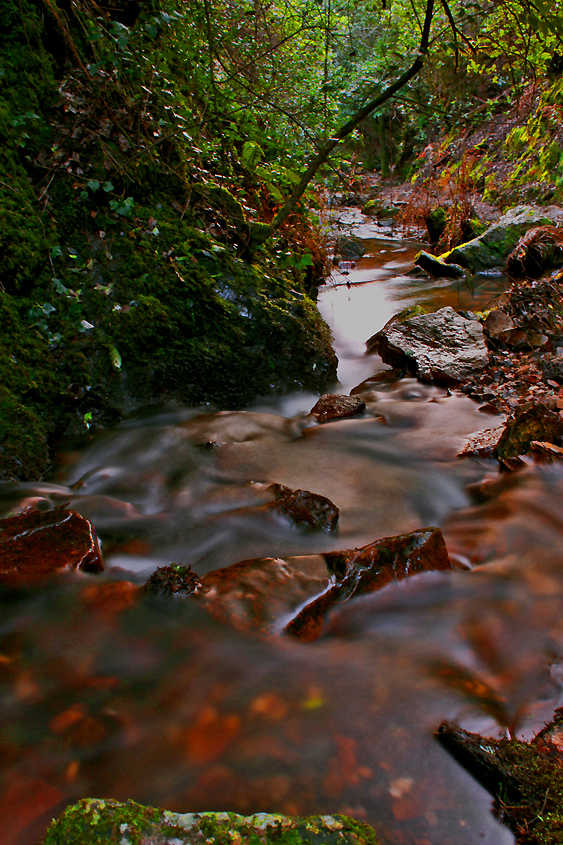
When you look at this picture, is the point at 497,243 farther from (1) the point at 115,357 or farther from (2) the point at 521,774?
(2) the point at 521,774

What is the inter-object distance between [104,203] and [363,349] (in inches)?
157

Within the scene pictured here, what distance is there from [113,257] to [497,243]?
7.91 meters

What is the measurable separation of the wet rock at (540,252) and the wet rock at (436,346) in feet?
6.43

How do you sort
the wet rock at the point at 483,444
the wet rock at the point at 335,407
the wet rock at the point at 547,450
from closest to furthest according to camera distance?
the wet rock at the point at 547,450
the wet rock at the point at 483,444
the wet rock at the point at 335,407

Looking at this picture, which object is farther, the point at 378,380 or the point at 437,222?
the point at 437,222

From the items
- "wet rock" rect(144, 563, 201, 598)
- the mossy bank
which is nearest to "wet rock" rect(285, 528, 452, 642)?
"wet rock" rect(144, 563, 201, 598)

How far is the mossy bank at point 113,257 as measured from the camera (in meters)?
3.96

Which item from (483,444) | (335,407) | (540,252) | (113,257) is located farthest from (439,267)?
(113,257)

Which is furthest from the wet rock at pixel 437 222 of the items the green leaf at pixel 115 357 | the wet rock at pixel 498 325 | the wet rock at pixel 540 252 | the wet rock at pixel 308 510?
the wet rock at pixel 308 510

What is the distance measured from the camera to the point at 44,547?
271 centimetres

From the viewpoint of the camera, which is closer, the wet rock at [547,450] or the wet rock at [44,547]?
the wet rock at [44,547]

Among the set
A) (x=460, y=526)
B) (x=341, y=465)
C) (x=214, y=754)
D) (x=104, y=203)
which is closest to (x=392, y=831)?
(x=214, y=754)

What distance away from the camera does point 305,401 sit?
17.5 ft

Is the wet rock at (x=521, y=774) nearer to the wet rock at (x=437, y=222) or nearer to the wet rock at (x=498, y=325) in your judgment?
the wet rock at (x=498, y=325)
